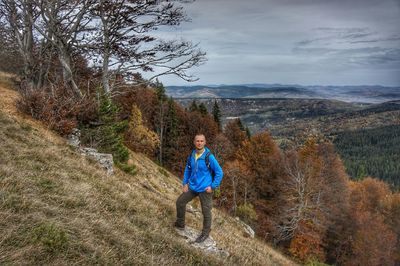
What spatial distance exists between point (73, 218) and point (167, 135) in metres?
56.4

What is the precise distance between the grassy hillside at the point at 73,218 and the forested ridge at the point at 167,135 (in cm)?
25

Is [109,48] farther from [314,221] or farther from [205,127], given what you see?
[205,127]

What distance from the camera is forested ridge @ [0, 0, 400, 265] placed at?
51.0 feet

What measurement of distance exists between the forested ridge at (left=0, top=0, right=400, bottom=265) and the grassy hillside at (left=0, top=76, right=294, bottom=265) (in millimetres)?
250

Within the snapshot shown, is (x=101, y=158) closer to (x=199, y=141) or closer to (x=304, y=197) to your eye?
(x=199, y=141)

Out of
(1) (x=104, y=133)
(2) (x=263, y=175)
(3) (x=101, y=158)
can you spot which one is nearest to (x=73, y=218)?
(3) (x=101, y=158)

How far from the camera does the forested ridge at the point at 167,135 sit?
15.5 m

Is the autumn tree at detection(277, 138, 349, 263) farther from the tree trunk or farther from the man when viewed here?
the man

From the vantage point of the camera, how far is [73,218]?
605 centimetres

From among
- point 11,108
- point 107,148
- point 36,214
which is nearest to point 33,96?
point 11,108

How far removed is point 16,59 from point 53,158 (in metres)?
23.8

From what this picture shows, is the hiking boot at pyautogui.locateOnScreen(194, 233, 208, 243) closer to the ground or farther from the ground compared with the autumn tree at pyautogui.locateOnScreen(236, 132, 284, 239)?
farther from the ground

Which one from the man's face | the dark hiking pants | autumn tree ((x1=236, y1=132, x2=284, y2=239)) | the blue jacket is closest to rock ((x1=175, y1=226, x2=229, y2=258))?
the dark hiking pants

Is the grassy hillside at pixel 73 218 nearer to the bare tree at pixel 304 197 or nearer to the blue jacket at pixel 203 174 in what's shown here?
the blue jacket at pixel 203 174
